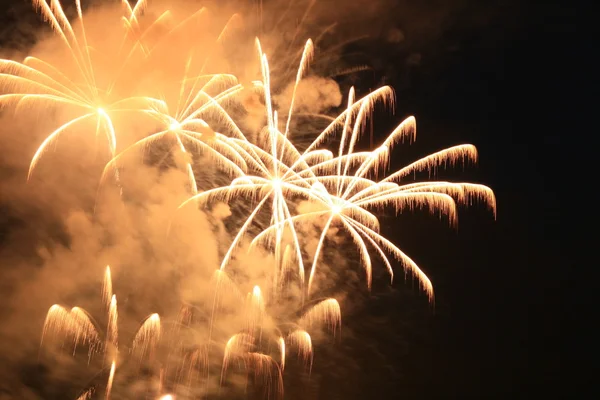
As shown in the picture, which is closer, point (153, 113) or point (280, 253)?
point (153, 113)

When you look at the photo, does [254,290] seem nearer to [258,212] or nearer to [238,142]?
[258,212]

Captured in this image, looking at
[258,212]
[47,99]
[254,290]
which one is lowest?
[254,290]

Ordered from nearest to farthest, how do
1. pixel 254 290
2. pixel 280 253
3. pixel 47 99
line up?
pixel 47 99 → pixel 280 253 → pixel 254 290

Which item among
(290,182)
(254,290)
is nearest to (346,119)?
(290,182)

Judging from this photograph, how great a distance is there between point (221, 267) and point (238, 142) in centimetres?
361

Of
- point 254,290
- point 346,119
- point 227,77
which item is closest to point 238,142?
point 227,77

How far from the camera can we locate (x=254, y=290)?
697 inches

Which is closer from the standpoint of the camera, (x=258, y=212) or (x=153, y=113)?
(x=153, y=113)

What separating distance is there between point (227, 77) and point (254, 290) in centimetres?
638

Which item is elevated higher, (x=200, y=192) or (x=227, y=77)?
(x=227, y=77)

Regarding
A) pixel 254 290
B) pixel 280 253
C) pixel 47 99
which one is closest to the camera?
pixel 47 99

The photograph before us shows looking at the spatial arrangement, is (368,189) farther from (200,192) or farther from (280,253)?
(200,192)

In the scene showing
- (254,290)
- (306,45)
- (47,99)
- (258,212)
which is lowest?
(254,290)

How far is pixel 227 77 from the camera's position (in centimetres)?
1547
